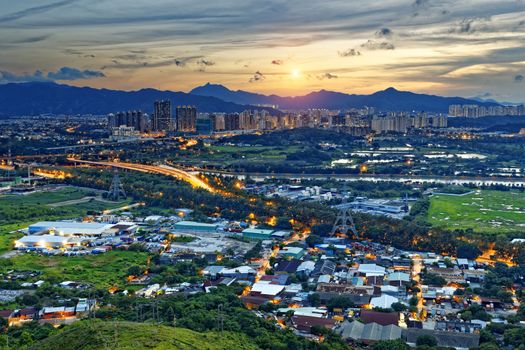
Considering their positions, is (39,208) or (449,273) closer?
(449,273)

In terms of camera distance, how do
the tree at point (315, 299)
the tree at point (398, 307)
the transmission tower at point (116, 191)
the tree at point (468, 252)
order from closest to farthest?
the tree at point (398, 307) < the tree at point (315, 299) < the tree at point (468, 252) < the transmission tower at point (116, 191)

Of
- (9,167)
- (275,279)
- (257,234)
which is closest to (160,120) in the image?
(9,167)

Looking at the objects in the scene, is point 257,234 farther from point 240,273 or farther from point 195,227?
point 240,273

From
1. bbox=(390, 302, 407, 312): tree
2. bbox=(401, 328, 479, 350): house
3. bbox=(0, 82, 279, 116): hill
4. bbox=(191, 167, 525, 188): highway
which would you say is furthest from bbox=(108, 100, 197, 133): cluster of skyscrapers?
bbox=(401, 328, 479, 350): house

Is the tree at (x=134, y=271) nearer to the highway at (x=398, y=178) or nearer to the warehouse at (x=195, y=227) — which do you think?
the warehouse at (x=195, y=227)

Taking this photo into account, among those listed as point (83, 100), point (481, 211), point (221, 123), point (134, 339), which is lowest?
point (481, 211)

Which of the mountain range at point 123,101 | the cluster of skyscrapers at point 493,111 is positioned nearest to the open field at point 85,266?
the cluster of skyscrapers at point 493,111
